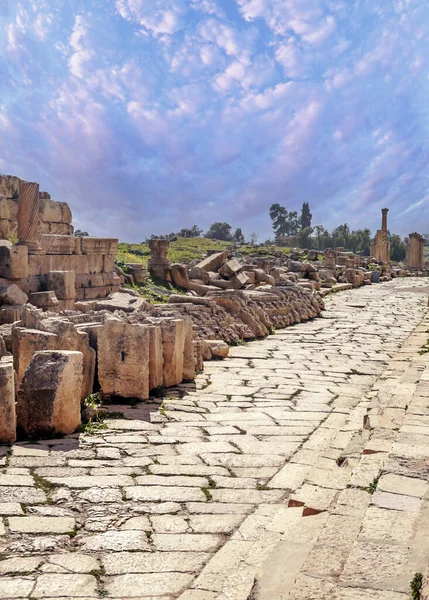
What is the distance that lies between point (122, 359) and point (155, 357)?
647 millimetres

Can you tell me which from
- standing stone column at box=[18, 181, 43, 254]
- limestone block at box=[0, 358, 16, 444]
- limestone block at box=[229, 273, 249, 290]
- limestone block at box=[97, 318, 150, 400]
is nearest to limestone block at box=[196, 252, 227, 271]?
limestone block at box=[229, 273, 249, 290]

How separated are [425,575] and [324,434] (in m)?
3.62

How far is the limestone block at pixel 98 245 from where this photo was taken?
14.3 m

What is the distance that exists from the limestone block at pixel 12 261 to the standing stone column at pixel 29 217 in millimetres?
1154

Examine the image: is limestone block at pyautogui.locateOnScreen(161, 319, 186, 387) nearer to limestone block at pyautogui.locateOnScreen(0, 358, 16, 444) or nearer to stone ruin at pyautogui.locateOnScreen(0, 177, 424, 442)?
stone ruin at pyautogui.locateOnScreen(0, 177, 424, 442)

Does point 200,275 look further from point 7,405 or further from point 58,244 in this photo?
point 7,405

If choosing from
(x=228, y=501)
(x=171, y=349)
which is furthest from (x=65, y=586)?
(x=171, y=349)

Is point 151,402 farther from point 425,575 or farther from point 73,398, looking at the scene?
point 425,575

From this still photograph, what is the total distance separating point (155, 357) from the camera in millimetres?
7910

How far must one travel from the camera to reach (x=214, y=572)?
11.6ft

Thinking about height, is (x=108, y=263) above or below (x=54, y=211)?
below

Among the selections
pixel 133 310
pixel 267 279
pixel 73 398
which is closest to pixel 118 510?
pixel 73 398

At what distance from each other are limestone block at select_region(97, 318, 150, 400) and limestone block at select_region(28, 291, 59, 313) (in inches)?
169

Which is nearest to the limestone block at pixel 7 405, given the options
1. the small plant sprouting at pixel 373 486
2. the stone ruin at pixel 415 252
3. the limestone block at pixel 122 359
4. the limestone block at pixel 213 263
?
the limestone block at pixel 122 359
